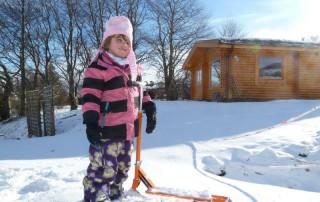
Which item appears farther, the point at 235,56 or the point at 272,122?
the point at 235,56

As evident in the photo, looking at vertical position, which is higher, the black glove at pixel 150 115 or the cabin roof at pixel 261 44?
the cabin roof at pixel 261 44

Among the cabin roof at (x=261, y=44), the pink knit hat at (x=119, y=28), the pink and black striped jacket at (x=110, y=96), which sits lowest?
the pink and black striped jacket at (x=110, y=96)

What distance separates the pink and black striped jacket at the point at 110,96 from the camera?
9.77ft

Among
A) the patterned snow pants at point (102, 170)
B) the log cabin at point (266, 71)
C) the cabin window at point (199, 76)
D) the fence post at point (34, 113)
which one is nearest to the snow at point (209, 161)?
the patterned snow pants at point (102, 170)

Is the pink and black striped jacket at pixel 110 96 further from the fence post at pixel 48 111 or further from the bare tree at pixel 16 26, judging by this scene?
the bare tree at pixel 16 26

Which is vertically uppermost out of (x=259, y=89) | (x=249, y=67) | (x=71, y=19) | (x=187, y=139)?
(x=71, y=19)

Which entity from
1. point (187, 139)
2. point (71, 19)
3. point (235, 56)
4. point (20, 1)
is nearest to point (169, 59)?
point (71, 19)

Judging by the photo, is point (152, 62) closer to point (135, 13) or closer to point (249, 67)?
point (135, 13)

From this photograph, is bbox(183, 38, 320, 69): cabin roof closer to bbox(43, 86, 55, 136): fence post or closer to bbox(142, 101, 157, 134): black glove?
bbox(43, 86, 55, 136): fence post

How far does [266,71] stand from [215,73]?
8.64 feet

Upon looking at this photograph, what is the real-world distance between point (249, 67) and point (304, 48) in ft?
8.72

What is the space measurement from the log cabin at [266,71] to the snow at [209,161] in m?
3.43

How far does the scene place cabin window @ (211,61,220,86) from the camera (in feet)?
56.3

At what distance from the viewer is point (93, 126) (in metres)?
2.88
